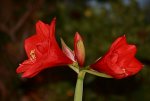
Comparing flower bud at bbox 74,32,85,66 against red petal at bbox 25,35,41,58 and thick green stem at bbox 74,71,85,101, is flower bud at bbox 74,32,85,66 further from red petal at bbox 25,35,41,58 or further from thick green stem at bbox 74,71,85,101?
red petal at bbox 25,35,41,58

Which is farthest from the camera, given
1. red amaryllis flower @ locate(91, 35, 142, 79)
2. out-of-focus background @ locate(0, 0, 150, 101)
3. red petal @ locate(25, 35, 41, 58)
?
out-of-focus background @ locate(0, 0, 150, 101)

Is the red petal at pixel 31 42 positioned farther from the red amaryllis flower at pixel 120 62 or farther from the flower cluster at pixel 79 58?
the red amaryllis flower at pixel 120 62

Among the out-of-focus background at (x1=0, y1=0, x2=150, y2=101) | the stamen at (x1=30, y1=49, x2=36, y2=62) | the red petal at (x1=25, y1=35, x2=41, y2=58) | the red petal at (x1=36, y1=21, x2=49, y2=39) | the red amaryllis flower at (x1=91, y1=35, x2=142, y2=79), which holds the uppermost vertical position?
the red petal at (x1=36, y1=21, x2=49, y2=39)

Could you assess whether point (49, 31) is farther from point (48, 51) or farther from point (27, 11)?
point (27, 11)

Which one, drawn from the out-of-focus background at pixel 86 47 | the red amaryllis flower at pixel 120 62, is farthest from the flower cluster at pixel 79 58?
the out-of-focus background at pixel 86 47

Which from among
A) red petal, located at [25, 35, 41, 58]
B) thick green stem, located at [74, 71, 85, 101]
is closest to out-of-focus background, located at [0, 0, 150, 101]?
red petal, located at [25, 35, 41, 58]

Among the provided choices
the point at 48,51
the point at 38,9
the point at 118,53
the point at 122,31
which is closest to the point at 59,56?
the point at 48,51

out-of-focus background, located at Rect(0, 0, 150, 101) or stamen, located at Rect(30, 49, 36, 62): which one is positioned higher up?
stamen, located at Rect(30, 49, 36, 62)
